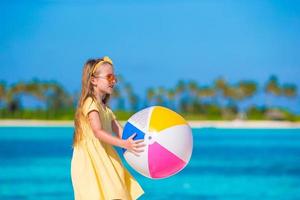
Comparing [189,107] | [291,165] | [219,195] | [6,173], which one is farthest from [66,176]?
[189,107]

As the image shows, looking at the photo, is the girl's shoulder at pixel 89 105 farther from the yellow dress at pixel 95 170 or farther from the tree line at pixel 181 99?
the tree line at pixel 181 99

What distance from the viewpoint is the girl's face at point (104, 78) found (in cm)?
390

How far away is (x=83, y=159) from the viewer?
3787 millimetres

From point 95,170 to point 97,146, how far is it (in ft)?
0.40

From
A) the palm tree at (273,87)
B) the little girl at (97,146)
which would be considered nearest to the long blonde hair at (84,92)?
the little girl at (97,146)

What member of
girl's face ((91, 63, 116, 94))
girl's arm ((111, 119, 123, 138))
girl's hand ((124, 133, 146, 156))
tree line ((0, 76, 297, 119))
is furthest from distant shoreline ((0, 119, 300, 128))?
girl's hand ((124, 133, 146, 156))

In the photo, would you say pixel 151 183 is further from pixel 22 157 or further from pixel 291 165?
pixel 22 157

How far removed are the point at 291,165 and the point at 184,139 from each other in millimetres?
18243

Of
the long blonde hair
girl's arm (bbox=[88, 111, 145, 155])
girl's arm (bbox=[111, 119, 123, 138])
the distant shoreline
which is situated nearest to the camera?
girl's arm (bbox=[88, 111, 145, 155])

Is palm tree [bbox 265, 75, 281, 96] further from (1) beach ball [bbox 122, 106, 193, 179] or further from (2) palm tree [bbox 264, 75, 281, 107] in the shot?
(1) beach ball [bbox 122, 106, 193, 179]

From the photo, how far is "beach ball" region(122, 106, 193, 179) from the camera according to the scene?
3797mm

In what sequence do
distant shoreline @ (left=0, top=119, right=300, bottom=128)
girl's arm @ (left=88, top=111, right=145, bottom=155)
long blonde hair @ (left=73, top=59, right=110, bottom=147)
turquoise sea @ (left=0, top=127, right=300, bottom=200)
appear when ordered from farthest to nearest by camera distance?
distant shoreline @ (left=0, top=119, right=300, bottom=128)
turquoise sea @ (left=0, top=127, right=300, bottom=200)
long blonde hair @ (left=73, top=59, right=110, bottom=147)
girl's arm @ (left=88, top=111, right=145, bottom=155)

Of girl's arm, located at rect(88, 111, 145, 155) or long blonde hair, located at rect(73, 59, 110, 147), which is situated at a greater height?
long blonde hair, located at rect(73, 59, 110, 147)

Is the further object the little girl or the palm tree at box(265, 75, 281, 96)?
the palm tree at box(265, 75, 281, 96)
